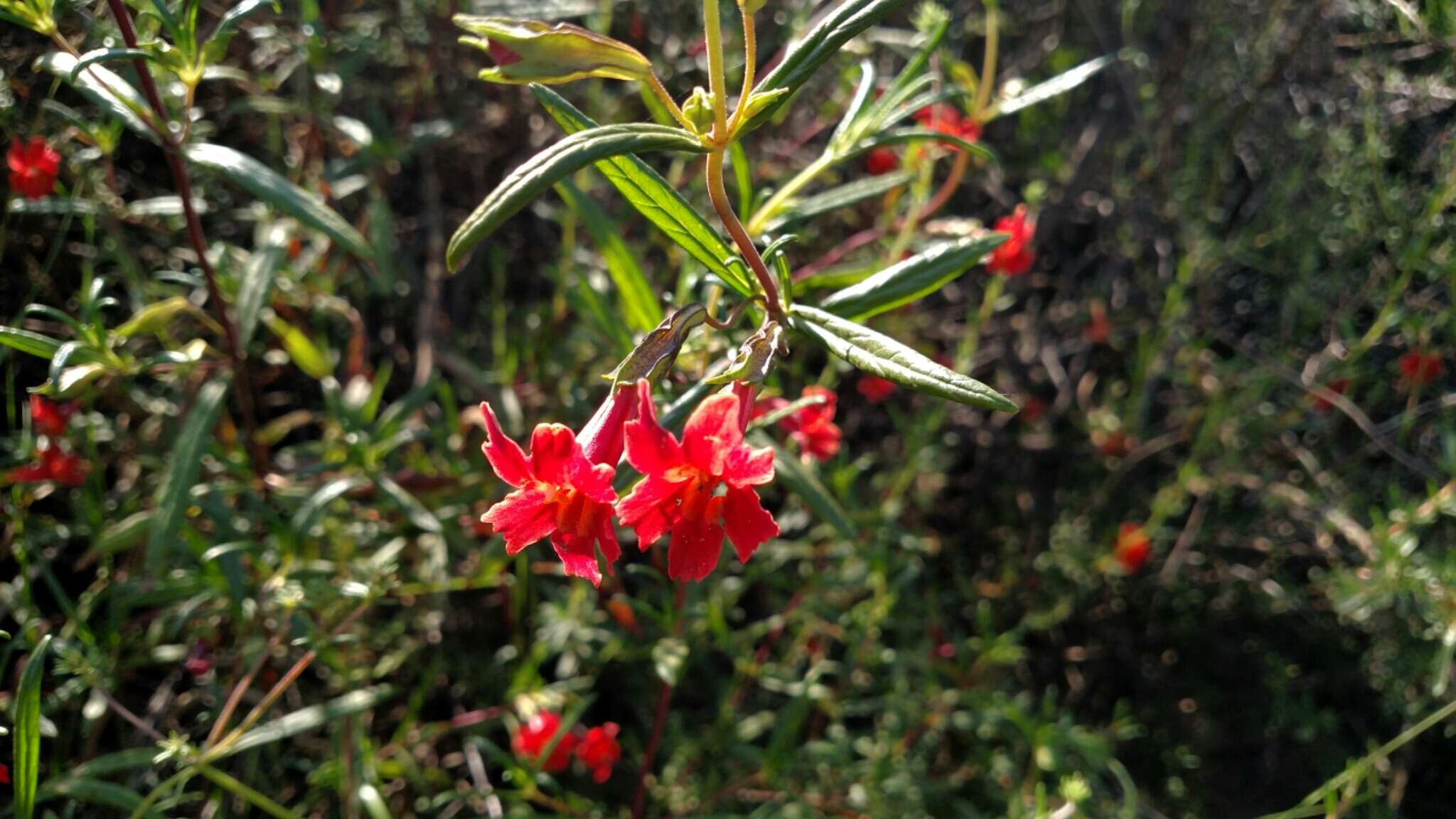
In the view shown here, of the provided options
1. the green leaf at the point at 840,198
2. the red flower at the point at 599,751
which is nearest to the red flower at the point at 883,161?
the green leaf at the point at 840,198

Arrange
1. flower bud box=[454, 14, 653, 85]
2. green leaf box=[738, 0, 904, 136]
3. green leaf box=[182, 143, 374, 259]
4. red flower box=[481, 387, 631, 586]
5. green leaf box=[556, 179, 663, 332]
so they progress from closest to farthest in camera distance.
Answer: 1. flower bud box=[454, 14, 653, 85]
2. red flower box=[481, 387, 631, 586]
3. green leaf box=[738, 0, 904, 136]
4. green leaf box=[182, 143, 374, 259]
5. green leaf box=[556, 179, 663, 332]

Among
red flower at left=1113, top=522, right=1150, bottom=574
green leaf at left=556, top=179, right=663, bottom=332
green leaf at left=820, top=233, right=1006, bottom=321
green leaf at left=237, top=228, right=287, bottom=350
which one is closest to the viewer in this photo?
green leaf at left=820, top=233, right=1006, bottom=321

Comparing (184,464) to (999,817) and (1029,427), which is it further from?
(1029,427)

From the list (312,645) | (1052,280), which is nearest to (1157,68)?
(1052,280)

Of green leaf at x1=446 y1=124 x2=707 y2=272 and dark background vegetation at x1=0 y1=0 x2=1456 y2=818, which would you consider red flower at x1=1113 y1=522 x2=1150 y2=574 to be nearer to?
dark background vegetation at x1=0 y1=0 x2=1456 y2=818

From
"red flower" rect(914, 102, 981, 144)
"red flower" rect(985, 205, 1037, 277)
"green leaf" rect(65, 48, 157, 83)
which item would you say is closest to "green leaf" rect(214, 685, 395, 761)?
"green leaf" rect(65, 48, 157, 83)

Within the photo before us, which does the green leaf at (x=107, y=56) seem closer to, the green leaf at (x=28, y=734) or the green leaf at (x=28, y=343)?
the green leaf at (x=28, y=343)

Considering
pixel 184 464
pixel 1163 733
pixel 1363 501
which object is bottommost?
pixel 1163 733

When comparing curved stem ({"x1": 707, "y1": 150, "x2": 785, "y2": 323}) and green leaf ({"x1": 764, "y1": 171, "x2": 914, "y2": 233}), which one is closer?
curved stem ({"x1": 707, "y1": 150, "x2": 785, "y2": 323})
